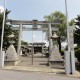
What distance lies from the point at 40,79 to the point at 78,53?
40.3ft

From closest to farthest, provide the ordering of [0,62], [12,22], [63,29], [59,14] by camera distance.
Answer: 1. [0,62]
2. [12,22]
3. [63,29]
4. [59,14]

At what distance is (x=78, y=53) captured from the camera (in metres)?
24.5

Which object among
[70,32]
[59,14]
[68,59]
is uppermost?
[59,14]

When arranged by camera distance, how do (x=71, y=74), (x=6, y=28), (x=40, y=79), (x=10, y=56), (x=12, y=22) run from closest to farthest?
1. (x=40, y=79)
2. (x=71, y=74)
3. (x=10, y=56)
4. (x=12, y=22)
5. (x=6, y=28)

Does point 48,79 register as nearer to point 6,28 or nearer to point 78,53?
point 78,53

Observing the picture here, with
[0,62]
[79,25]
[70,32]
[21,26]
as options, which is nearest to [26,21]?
[21,26]

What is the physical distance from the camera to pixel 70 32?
16.8 m

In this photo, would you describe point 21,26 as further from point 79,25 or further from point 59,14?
point 59,14

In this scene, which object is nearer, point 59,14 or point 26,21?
point 26,21

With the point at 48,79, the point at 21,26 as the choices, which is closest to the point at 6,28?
the point at 21,26

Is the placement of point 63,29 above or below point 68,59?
above

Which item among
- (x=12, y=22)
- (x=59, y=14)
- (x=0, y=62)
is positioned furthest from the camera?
(x=59, y=14)

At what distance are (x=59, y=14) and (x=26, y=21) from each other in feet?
84.4

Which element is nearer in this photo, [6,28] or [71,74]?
[71,74]
